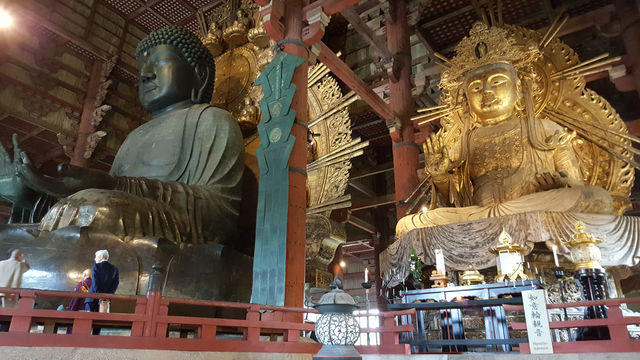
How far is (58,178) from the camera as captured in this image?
3049 millimetres

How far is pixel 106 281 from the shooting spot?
248cm

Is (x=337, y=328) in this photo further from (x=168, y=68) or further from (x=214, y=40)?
(x=214, y=40)

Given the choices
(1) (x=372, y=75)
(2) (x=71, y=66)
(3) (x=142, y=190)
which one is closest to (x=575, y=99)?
(1) (x=372, y=75)

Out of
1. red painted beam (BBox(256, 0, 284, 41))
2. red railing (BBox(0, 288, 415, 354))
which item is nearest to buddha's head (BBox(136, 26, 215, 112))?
red painted beam (BBox(256, 0, 284, 41))

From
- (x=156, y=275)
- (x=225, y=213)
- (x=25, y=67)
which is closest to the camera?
(x=156, y=275)

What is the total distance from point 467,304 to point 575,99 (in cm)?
391

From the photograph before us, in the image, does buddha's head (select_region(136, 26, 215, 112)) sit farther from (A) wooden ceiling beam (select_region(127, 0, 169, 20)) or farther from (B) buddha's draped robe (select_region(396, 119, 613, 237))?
(A) wooden ceiling beam (select_region(127, 0, 169, 20))

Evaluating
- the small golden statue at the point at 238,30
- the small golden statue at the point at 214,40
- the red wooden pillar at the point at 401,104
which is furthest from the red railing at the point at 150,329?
the small golden statue at the point at 214,40

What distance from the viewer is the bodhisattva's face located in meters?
4.34

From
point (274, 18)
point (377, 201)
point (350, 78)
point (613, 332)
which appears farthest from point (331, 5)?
point (377, 201)

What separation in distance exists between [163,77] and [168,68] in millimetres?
101

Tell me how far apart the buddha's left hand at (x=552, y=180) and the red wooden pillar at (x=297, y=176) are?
2758 mm

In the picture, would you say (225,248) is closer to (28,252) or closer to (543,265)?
(28,252)

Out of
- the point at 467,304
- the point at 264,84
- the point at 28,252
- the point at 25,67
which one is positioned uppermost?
the point at 25,67
